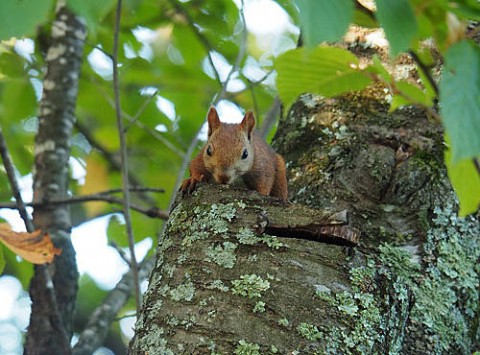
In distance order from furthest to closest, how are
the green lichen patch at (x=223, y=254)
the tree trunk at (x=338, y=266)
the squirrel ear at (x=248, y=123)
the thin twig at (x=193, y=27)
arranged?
the thin twig at (x=193, y=27)
the squirrel ear at (x=248, y=123)
the green lichen patch at (x=223, y=254)
the tree trunk at (x=338, y=266)

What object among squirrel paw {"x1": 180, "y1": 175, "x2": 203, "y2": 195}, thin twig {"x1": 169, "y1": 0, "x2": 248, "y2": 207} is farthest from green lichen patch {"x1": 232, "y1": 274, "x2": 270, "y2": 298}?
thin twig {"x1": 169, "y1": 0, "x2": 248, "y2": 207}

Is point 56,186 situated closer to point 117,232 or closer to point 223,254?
point 117,232

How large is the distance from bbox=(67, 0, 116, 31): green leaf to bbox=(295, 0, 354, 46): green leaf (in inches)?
10.5

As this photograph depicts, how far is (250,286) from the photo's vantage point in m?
1.72

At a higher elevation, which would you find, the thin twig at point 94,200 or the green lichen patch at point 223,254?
the thin twig at point 94,200

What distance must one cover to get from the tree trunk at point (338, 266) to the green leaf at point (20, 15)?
0.99 metres

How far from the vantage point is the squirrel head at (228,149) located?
8.71ft

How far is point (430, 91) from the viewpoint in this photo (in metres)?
1.35

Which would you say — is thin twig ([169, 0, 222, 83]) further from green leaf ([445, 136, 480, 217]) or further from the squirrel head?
green leaf ([445, 136, 480, 217])

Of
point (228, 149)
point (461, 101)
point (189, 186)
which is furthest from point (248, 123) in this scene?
point (461, 101)

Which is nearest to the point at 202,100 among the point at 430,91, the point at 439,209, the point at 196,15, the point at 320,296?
the point at 196,15

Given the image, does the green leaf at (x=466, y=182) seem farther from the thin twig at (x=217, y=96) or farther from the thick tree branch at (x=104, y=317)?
the thick tree branch at (x=104, y=317)

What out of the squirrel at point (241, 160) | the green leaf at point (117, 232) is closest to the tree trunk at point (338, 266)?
the squirrel at point (241, 160)

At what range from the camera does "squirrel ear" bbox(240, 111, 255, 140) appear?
2914mm
